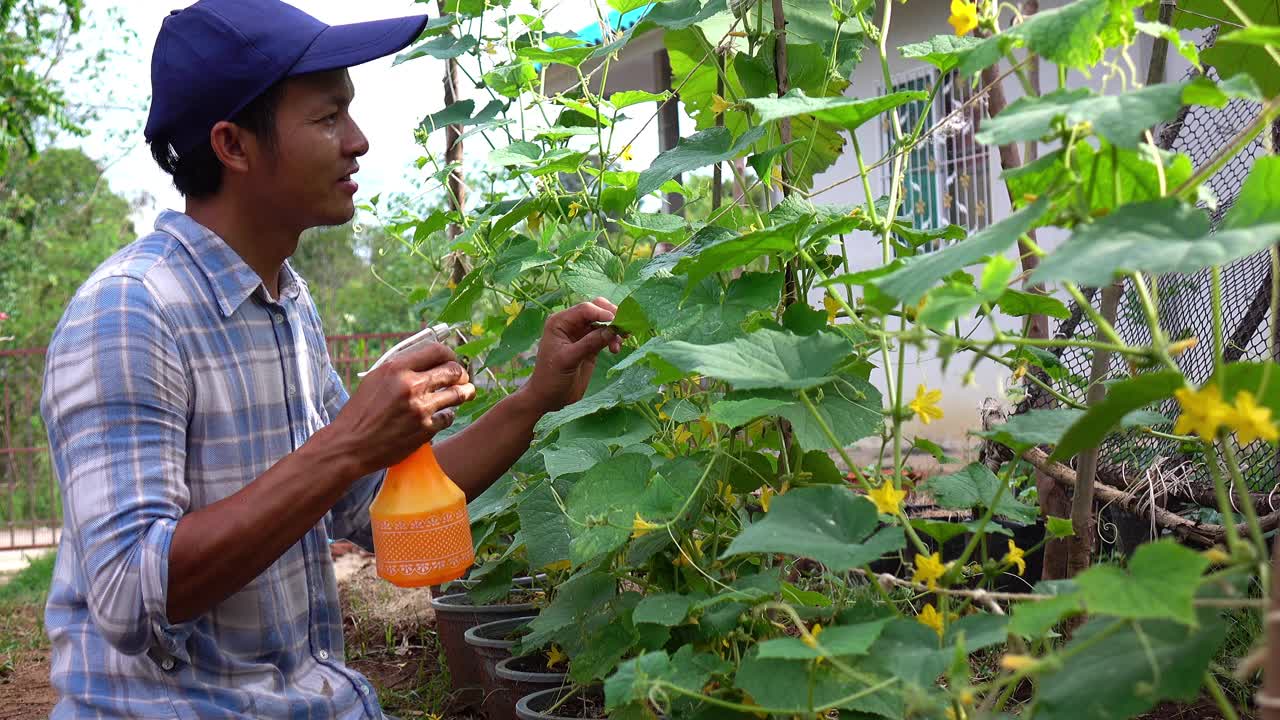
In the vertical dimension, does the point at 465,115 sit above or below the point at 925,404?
above

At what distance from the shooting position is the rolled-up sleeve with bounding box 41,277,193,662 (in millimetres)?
1503

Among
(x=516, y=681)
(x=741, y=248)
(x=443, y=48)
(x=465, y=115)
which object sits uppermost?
(x=443, y=48)

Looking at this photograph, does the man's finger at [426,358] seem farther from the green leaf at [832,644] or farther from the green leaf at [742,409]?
the green leaf at [832,644]

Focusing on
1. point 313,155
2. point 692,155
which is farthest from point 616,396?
point 313,155

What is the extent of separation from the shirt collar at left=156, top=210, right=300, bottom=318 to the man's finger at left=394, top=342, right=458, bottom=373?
358 mm

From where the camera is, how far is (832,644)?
3.08 ft

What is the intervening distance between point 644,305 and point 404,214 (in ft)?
5.34

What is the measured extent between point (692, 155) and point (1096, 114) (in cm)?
81

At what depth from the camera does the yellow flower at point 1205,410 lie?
76 centimetres

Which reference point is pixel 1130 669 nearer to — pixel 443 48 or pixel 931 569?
pixel 931 569

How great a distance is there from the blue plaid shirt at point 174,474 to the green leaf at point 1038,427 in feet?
3.27

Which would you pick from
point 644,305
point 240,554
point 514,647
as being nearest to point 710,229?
point 644,305

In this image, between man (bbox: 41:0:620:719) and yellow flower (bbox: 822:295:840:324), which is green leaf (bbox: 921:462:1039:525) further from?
man (bbox: 41:0:620:719)

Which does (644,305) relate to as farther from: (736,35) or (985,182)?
(985,182)
